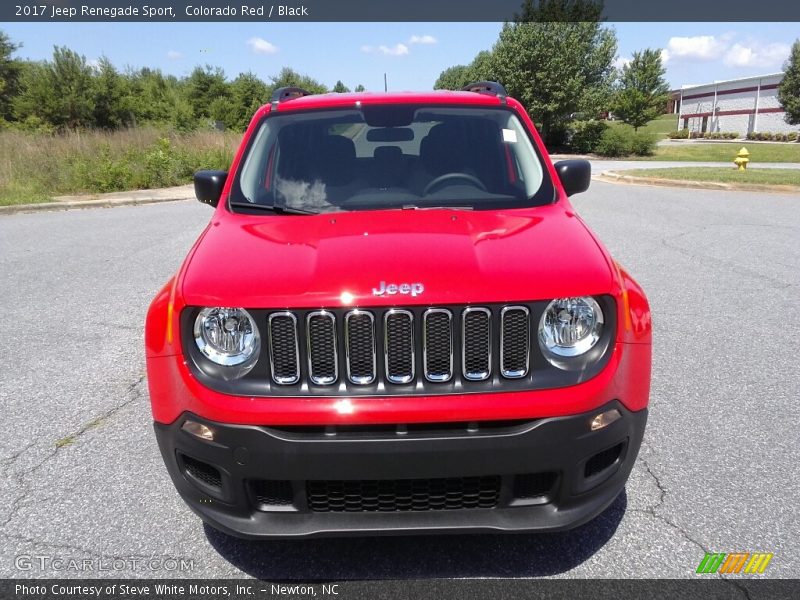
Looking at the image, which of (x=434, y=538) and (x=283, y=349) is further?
(x=434, y=538)

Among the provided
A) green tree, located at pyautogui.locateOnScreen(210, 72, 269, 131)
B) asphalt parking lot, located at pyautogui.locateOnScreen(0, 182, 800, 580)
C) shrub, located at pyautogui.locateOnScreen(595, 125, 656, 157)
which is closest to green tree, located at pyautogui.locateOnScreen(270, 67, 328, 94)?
green tree, located at pyautogui.locateOnScreen(210, 72, 269, 131)

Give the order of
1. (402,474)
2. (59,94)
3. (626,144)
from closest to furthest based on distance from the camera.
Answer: (402,474), (59,94), (626,144)

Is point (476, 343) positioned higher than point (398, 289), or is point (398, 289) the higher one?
point (398, 289)

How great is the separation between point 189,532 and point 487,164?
2315mm

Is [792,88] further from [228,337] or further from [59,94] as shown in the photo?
[228,337]

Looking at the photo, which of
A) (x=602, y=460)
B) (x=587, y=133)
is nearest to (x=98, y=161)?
(x=602, y=460)

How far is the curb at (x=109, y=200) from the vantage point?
556 inches

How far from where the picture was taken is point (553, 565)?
2520 millimetres

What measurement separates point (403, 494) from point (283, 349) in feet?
2.11

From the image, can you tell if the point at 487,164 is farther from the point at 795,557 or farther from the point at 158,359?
the point at 795,557

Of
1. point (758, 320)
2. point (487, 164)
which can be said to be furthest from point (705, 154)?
point (487, 164)

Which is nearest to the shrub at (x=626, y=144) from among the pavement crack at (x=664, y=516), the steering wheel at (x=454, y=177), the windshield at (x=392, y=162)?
the windshield at (x=392, y=162)

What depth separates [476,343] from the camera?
217cm

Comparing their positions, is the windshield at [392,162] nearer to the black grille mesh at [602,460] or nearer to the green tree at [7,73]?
the black grille mesh at [602,460]
